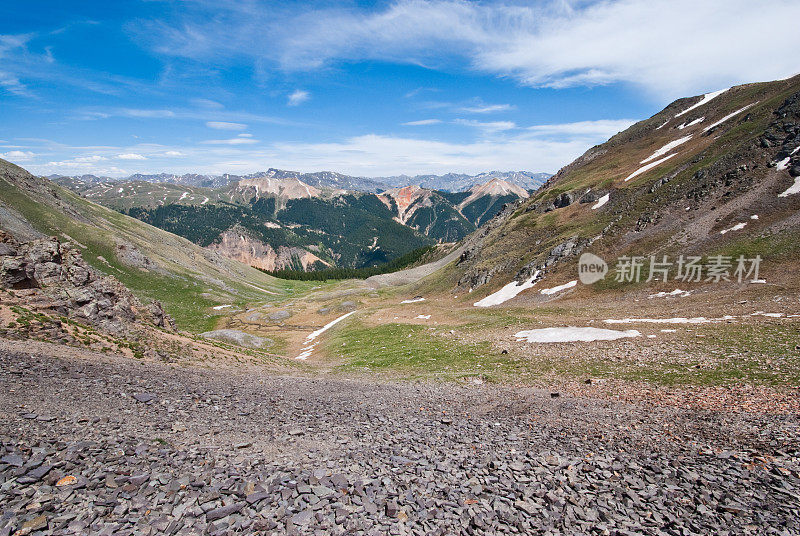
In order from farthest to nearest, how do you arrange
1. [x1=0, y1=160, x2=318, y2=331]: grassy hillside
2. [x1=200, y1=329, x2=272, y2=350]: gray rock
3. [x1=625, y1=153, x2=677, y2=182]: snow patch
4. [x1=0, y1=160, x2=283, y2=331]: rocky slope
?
1. [x1=0, y1=160, x2=318, y2=331]: grassy hillside
2. [x1=0, y1=160, x2=283, y2=331]: rocky slope
3. [x1=625, y1=153, x2=677, y2=182]: snow patch
4. [x1=200, y1=329, x2=272, y2=350]: gray rock

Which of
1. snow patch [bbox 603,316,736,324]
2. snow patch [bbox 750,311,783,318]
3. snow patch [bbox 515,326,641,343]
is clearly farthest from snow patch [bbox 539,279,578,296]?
snow patch [bbox 750,311,783,318]

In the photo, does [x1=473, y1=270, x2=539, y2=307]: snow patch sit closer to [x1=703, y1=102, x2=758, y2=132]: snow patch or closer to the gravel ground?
the gravel ground

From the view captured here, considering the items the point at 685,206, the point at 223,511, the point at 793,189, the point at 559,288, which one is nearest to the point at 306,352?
the point at 559,288

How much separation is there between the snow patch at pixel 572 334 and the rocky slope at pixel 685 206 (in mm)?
20217

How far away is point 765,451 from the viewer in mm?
10289

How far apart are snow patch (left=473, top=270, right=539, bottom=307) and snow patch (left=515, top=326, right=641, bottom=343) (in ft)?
91.0

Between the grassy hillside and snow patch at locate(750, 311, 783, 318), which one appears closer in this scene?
snow patch at locate(750, 311, 783, 318)

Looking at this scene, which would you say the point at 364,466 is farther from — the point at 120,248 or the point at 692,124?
Answer: the point at 692,124

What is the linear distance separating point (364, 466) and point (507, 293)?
53.7 meters

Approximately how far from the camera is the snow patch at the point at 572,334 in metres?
26.9

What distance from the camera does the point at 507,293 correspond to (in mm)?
60562

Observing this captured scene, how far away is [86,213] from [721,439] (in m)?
160

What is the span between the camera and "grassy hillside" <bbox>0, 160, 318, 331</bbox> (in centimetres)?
8856

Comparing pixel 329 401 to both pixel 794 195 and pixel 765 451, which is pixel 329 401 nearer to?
pixel 765 451
